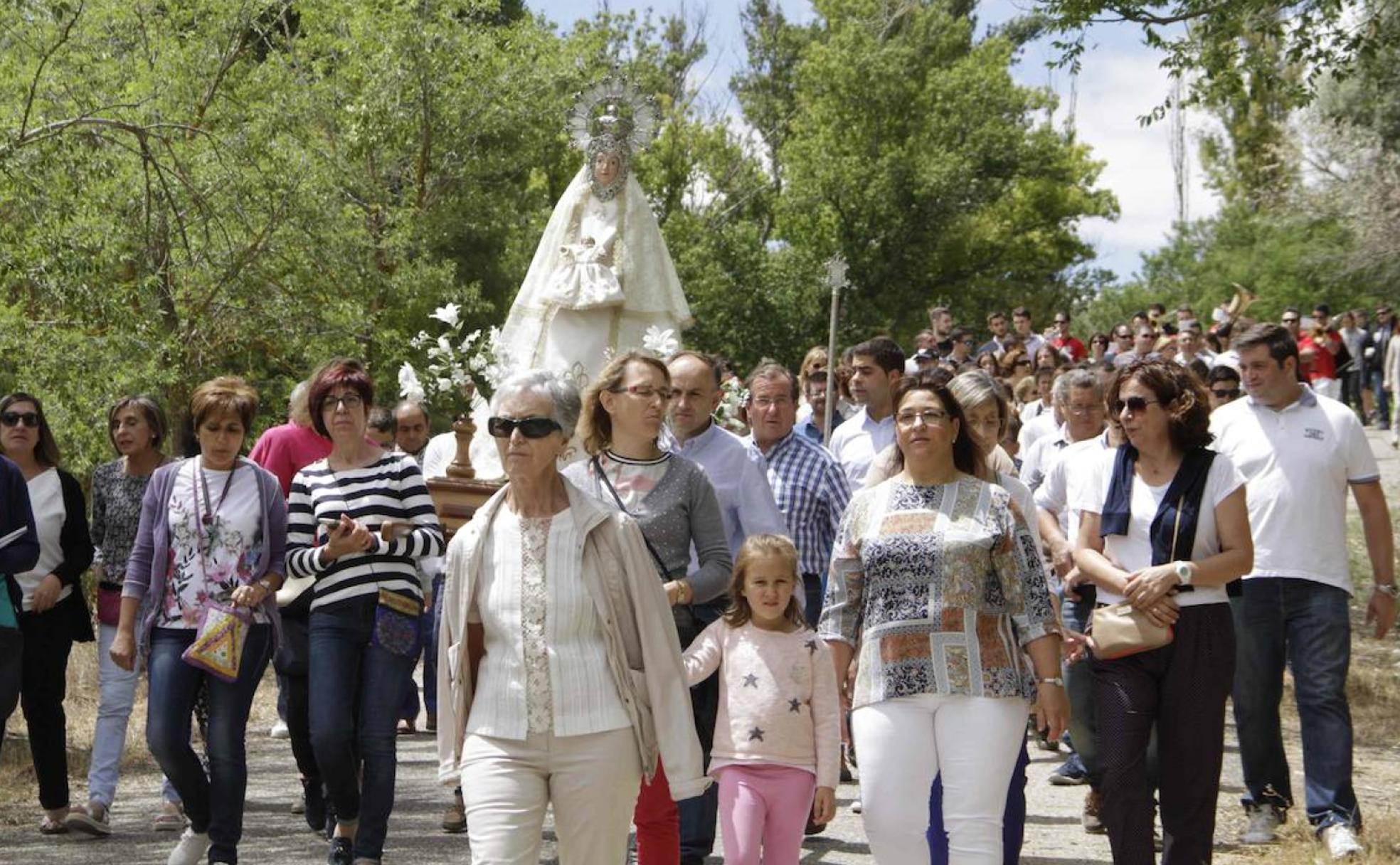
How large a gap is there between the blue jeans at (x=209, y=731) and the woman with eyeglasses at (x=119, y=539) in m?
1.50

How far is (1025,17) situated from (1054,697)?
52644 mm

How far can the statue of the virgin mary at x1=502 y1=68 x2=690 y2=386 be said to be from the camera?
13617 mm

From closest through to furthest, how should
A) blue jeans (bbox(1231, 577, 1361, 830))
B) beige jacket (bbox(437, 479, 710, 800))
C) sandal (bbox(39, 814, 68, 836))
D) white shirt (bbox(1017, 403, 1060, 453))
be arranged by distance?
beige jacket (bbox(437, 479, 710, 800)) < blue jeans (bbox(1231, 577, 1361, 830)) < sandal (bbox(39, 814, 68, 836)) < white shirt (bbox(1017, 403, 1060, 453))

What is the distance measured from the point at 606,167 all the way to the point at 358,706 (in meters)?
7.50

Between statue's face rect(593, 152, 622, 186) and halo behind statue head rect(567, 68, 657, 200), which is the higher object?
halo behind statue head rect(567, 68, 657, 200)

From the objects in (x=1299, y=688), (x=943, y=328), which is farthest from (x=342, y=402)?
(x=943, y=328)

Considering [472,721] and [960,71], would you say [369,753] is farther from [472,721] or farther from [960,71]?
[960,71]

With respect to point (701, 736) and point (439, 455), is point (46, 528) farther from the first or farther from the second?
point (439, 455)

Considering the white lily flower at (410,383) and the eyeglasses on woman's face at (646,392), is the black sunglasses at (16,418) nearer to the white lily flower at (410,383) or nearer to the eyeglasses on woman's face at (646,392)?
the white lily flower at (410,383)

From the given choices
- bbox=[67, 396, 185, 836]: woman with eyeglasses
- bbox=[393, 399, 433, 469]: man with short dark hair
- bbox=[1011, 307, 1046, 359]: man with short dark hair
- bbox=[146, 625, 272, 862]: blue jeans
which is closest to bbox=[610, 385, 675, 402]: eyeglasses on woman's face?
bbox=[146, 625, 272, 862]: blue jeans

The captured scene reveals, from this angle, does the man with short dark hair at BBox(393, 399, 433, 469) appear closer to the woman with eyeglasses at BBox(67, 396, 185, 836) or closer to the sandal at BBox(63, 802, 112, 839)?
the woman with eyeglasses at BBox(67, 396, 185, 836)

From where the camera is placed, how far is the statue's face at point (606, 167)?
1370 centimetres

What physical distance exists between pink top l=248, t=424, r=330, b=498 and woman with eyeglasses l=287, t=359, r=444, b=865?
1126 mm

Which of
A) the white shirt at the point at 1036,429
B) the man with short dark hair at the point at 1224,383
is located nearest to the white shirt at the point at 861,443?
the man with short dark hair at the point at 1224,383
